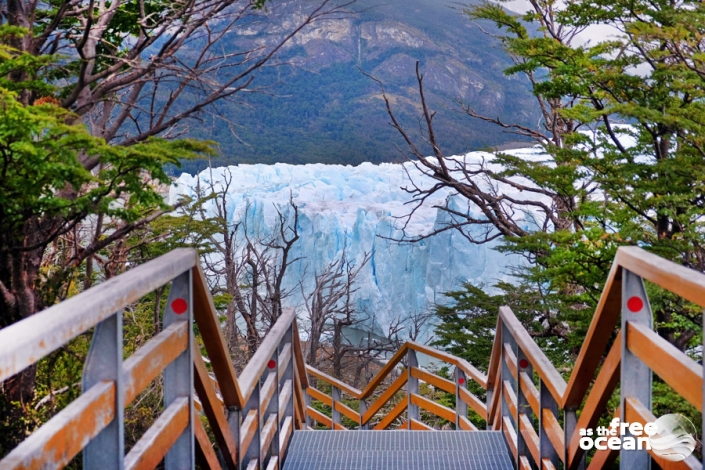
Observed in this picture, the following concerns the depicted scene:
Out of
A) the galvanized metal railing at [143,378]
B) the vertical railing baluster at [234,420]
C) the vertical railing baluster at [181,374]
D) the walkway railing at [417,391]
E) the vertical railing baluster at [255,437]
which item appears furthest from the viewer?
the walkway railing at [417,391]

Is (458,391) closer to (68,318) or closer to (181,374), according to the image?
(181,374)

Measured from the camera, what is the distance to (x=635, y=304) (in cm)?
174

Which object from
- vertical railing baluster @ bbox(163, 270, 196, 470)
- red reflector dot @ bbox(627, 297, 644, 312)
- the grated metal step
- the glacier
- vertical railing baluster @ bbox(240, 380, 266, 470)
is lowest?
the glacier

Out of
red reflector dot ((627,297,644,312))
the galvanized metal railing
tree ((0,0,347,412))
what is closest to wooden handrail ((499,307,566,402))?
red reflector dot ((627,297,644,312))

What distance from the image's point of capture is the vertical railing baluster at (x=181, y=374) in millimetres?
1857

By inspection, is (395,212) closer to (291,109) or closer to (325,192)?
(325,192)

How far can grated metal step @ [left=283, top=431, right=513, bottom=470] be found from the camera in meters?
3.45

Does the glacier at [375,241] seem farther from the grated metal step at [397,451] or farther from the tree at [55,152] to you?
the grated metal step at [397,451]

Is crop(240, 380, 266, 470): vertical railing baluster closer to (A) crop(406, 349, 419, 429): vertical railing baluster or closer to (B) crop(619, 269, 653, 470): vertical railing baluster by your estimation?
(B) crop(619, 269, 653, 470): vertical railing baluster

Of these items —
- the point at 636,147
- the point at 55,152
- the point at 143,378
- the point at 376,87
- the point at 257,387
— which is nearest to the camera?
the point at 143,378
